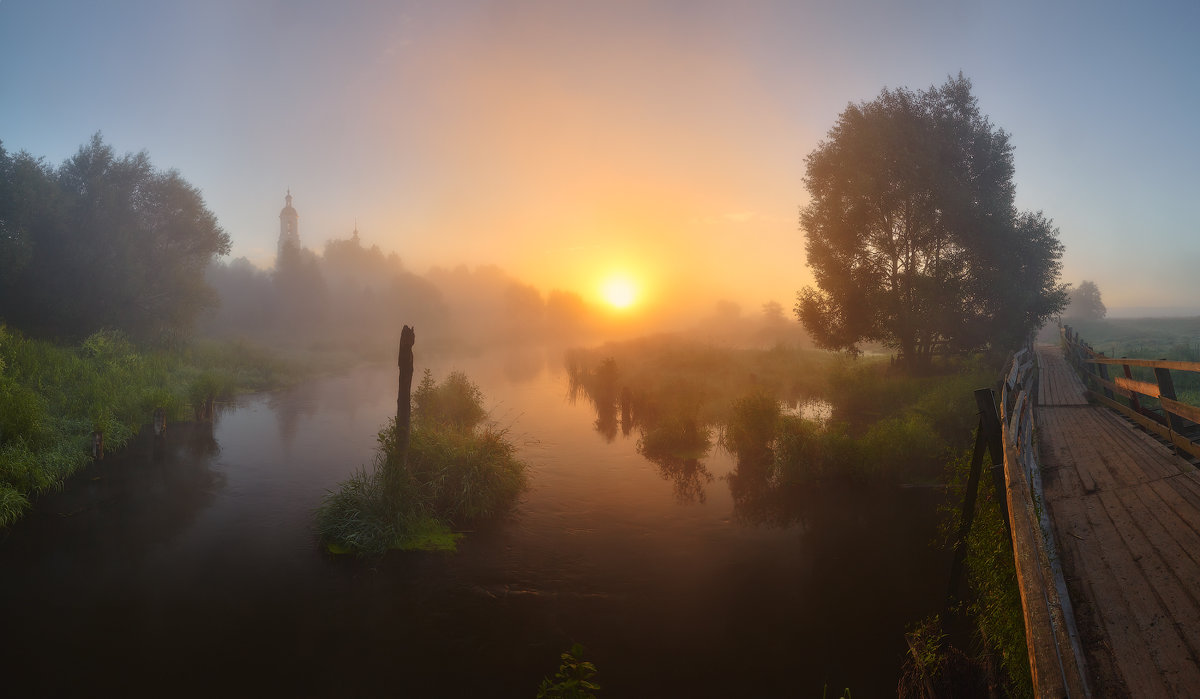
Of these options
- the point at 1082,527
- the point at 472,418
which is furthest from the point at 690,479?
the point at 1082,527

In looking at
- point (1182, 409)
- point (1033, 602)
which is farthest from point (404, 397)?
point (1182, 409)

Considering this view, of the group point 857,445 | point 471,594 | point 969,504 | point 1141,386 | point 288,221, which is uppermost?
point 288,221

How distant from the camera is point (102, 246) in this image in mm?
30203

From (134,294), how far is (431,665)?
34.2 meters

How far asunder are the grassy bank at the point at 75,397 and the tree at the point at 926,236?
2925 centimetres

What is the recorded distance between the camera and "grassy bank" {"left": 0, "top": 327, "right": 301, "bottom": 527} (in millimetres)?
14992

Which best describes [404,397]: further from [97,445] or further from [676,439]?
[97,445]

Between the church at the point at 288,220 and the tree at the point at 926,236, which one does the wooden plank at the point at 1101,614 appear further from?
the church at the point at 288,220

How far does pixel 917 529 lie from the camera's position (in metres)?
13.2

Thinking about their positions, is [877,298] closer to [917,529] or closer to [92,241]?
[917,529]

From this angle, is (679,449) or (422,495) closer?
(422,495)

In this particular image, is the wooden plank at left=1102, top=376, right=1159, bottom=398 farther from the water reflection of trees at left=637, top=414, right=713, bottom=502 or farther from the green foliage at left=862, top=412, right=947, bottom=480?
the water reflection of trees at left=637, top=414, right=713, bottom=502

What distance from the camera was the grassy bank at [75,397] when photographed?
49.2 ft

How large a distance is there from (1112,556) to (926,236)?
75.6ft
